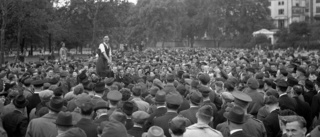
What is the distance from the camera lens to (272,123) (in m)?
7.65

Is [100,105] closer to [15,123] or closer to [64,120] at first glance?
[64,120]

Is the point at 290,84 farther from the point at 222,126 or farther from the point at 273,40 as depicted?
the point at 273,40

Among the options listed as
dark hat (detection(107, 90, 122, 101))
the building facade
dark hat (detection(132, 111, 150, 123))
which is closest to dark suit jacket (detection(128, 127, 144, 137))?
dark hat (detection(132, 111, 150, 123))

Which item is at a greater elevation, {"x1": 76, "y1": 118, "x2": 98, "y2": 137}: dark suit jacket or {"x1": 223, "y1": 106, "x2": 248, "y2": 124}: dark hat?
{"x1": 223, "y1": 106, "x2": 248, "y2": 124}: dark hat

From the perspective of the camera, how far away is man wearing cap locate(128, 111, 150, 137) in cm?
677

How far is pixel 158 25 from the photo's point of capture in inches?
2992

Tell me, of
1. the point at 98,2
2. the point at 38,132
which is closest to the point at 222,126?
the point at 38,132

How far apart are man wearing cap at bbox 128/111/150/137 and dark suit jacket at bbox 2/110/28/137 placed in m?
2.24

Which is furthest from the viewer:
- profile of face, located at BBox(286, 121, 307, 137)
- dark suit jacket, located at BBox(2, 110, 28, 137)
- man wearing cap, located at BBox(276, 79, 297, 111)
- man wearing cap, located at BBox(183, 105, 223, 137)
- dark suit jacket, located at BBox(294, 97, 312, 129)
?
dark suit jacket, located at BBox(294, 97, 312, 129)

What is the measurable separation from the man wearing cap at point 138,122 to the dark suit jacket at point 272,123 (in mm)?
2297

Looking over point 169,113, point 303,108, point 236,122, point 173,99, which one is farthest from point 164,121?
point 303,108

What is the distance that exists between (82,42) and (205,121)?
191 feet

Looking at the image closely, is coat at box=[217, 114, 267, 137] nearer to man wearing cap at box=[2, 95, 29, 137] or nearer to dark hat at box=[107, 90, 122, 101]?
dark hat at box=[107, 90, 122, 101]

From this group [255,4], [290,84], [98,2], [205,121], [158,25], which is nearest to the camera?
[205,121]
